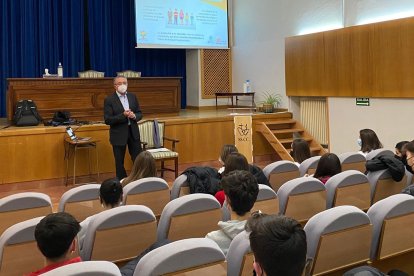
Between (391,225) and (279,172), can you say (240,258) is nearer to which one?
(391,225)

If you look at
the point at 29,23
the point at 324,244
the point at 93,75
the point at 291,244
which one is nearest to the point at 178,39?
the point at 93,75

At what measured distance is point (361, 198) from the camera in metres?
3.24

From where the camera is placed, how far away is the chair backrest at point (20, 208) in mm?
2951

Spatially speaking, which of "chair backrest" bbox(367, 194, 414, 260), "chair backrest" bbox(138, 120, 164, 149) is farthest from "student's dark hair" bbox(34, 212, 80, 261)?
"chair backrest" bbox(138, 120, 164, 149)

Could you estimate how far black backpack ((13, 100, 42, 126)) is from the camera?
6.86 metres

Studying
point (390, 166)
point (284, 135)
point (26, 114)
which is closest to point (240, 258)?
point (390, 166)

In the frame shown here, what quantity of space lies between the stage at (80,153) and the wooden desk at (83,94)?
84 centimetres

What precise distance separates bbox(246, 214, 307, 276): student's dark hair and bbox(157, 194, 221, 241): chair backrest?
1.17 meters

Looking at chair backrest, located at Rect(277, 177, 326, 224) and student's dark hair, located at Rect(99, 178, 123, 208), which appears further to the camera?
chair backrest, located at Rect(277, 177, 326, 224)

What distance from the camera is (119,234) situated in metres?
2.28

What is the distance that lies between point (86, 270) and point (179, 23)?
8.66m

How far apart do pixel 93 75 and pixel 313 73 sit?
4104 mm

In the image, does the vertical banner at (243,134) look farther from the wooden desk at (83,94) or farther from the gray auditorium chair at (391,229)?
the gray auditorium chair at (391,229)

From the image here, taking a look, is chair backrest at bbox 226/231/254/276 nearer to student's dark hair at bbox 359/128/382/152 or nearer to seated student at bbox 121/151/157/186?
seated student at bbox 121/151/157/186
